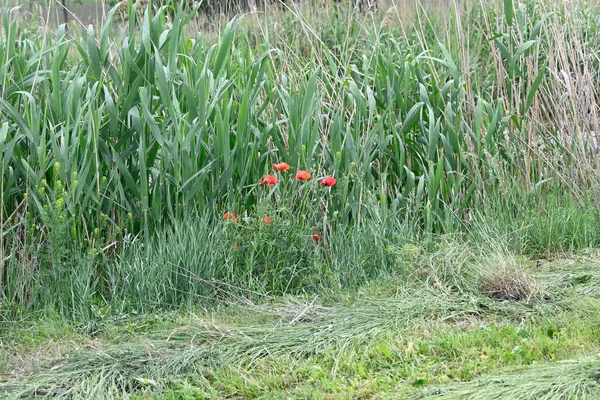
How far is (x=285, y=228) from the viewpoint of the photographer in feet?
14.3

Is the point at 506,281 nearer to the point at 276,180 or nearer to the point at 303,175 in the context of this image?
the point at 303,175

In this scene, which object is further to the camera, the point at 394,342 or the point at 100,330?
the point at 100,330

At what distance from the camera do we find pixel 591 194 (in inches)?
210

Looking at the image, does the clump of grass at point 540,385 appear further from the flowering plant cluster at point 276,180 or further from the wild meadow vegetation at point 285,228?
the flowering plant cluster at point 276,180

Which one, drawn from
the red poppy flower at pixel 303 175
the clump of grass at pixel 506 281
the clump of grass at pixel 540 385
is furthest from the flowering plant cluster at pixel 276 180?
the clump of grass at pixel 540 385

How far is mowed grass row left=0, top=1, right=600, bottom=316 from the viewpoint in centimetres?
417

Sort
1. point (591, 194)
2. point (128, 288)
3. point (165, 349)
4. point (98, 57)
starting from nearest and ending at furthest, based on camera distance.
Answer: point (165, 349) → point (128, 288) → point (98, 57) → point (591, 194)

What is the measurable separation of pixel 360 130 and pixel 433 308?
1.92 meters

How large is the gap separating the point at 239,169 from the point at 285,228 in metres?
0.50

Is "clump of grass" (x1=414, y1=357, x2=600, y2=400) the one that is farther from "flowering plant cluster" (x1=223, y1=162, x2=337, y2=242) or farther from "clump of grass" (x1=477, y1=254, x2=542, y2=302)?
"flowering plant cluster" (x1=223, y1=162, x2=337, y2=242)

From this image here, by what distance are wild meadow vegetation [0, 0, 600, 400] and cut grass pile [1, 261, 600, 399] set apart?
0.04 feet

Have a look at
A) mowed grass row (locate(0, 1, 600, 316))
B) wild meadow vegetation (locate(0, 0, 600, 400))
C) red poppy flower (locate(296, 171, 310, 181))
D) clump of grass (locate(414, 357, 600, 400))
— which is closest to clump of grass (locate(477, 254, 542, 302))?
wild meadow vegetation (locate(0, 0, 600, 400))

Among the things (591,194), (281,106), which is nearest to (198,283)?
(281,106)

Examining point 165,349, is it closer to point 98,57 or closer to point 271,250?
point 271,250
